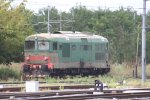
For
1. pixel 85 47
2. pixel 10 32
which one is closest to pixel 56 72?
pixel 85 47

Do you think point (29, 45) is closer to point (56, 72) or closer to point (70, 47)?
point (70, 47)

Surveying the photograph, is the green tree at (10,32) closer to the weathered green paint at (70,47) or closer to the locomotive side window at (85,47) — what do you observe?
the weathered green paint at (70,47)

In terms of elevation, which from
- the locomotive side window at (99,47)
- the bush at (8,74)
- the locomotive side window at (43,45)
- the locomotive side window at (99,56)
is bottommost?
the bush at (8,74)

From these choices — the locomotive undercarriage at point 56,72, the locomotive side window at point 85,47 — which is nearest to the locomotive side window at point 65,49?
the locomotive undercarriage at point 56,72

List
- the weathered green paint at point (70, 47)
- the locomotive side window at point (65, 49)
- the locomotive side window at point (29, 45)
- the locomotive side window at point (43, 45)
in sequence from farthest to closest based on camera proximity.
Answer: the locomotive side window at point (29, 45)
the locomotive side window at point (43, 45)
the locomotive side window at point (65, 49)
the weathered green paint at point (70, 47)

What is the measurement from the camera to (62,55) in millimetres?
36500

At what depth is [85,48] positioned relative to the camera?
1501 inches

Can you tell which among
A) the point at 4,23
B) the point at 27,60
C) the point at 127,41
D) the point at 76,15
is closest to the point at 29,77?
the point at 27,60

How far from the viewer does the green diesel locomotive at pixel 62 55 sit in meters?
36.1

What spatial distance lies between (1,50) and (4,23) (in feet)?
6.33

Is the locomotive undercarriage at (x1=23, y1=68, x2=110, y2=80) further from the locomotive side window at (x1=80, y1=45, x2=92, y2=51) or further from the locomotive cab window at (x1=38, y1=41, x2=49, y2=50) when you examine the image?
the locomotive cab window at (x1=38, y1=41, x2=49, y2=50)

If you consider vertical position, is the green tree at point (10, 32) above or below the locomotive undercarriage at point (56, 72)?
above

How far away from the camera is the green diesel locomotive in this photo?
1421 inches

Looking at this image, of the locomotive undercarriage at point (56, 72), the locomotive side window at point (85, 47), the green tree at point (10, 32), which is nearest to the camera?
the locomotive undercarriage at point (56, 72)
